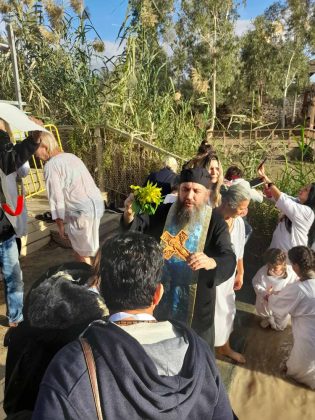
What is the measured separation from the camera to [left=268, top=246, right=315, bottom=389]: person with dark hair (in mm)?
2945

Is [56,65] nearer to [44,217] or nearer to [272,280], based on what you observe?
[44,217]

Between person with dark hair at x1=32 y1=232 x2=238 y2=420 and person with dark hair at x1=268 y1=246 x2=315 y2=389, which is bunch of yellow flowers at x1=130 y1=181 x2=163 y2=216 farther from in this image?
person with dark hair at x1=268 y1=246 x2=315 y2=389

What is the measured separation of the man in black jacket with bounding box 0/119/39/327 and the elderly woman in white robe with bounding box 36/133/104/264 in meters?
0.27

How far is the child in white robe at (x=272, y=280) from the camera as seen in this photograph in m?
3.62

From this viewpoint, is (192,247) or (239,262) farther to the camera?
(239,262)

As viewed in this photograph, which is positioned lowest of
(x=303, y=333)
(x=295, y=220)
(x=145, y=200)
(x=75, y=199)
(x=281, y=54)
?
(x=303, y=333)

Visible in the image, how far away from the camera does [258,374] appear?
10.2 ft

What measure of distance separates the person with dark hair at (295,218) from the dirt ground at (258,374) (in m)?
0.89

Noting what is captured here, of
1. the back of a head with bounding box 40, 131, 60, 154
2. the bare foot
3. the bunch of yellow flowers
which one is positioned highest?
the back of a head with bounding box 40, 131, 60, 154

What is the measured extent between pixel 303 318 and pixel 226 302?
0.67m

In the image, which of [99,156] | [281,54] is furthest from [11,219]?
[281,54]

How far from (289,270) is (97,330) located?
10.2ft

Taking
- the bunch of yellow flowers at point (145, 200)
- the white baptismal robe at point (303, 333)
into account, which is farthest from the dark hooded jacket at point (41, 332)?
the white baptismal robe at point (303, 333)

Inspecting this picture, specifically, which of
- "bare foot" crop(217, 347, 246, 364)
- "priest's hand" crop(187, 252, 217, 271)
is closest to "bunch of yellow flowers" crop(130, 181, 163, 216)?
"priest's hand" crop(187, 252, 217, 271)
